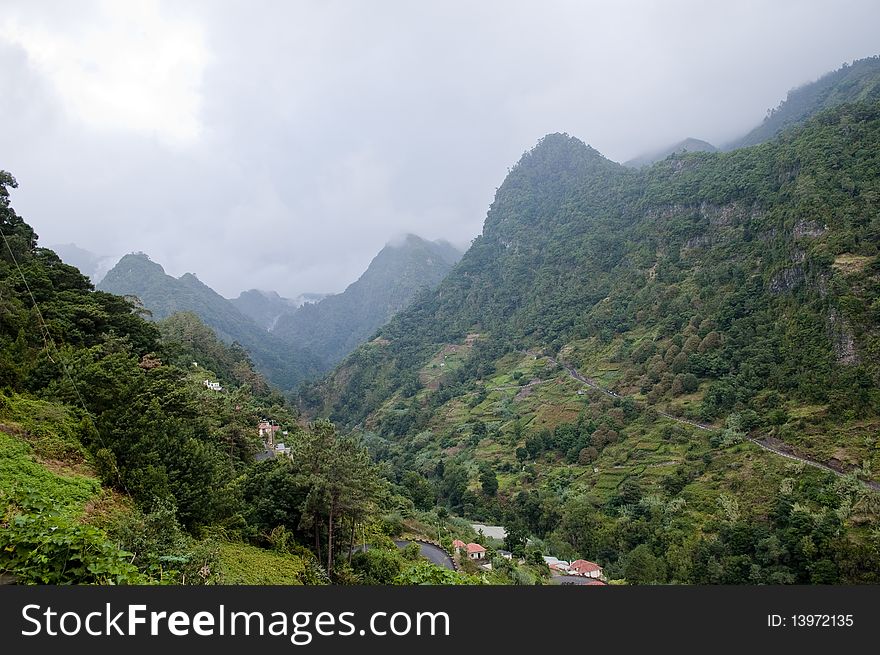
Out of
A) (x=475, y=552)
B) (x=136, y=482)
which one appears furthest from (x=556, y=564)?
(x=136, y=482)

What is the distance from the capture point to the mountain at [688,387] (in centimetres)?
3102

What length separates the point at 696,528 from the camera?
3238 centimetres

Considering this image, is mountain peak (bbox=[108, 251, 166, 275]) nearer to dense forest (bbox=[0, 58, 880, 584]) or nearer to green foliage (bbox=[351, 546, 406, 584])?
dense forest (bbox=[0, 58, 880, 584])

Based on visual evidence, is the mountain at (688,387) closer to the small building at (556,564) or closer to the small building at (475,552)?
the small building at (556,564)

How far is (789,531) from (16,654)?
34.0 metres

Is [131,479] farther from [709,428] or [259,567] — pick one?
[709,428]

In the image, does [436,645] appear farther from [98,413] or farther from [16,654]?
[98,413]

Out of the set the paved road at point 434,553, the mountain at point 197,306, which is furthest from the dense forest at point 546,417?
the mountain at point 197,306

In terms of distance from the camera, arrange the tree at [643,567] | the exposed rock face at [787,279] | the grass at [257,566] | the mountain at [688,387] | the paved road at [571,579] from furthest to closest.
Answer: the exposed rock face at [787,279] → the mountain at [688,387] → the tree at [643,567] → the paved road at [571,579] → the grass at [257,566]

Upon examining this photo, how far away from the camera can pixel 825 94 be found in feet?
397

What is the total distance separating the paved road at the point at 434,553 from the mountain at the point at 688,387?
1260 centimetres

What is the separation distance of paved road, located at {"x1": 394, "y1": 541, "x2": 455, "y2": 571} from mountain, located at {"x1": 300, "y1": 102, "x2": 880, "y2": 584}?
1260 cm

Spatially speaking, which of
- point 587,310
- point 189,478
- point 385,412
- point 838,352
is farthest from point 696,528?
point 385,412

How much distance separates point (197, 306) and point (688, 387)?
143 metres
